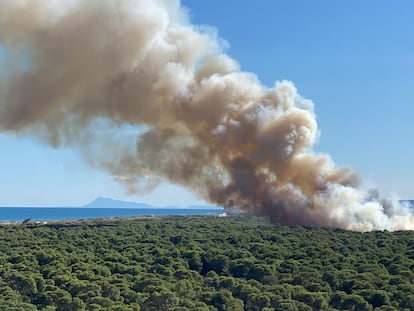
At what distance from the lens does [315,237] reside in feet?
240

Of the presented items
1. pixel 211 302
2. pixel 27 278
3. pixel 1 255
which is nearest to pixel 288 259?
pixel 211 302

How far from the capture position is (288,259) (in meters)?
59.9

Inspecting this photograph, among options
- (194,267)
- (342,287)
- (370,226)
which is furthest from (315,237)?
(342,287)

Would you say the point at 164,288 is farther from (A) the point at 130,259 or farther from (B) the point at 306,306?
(A) the point at 130,259

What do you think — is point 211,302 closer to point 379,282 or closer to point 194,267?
point 379,282

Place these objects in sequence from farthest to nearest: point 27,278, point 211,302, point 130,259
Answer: point 130,259 < point 27,278 < point 211,302

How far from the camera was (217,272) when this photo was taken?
194 ft

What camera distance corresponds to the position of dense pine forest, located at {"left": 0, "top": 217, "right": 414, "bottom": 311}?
139 ft

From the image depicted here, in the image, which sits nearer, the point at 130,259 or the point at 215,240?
the point at 130,259

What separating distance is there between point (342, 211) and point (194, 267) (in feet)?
73.9

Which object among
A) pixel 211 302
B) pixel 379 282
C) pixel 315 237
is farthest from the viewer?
pixel 315 237

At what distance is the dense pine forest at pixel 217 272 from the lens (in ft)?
139

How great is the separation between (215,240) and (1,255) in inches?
1053

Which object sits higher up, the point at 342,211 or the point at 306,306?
the point at 342,211
